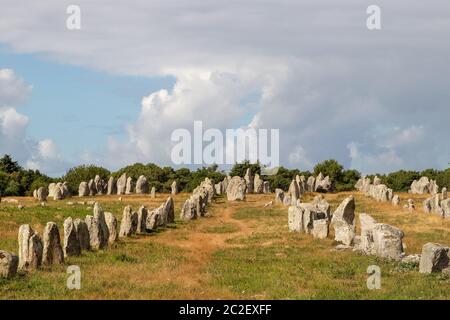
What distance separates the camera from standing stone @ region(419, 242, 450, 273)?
27406 mm

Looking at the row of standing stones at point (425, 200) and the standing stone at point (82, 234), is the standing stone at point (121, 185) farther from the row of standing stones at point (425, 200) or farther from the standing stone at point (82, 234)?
the standing stone at point (82, 234)

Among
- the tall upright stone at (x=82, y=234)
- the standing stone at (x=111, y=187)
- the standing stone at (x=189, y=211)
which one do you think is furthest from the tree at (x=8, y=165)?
the tall upright stone at (x=82, y=234)

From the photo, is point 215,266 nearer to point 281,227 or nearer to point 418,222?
point 281,227

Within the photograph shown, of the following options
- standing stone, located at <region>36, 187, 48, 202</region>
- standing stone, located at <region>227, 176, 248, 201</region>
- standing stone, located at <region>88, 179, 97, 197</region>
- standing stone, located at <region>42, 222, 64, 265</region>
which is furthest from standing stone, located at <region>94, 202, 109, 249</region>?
standing stone, located at <region>88, 179, 97, 197</region>

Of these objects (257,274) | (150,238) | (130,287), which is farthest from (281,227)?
(130,287)

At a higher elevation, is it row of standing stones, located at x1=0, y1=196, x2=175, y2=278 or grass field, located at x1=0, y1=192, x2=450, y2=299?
row of standing stones, located at x1=0, y1=196, x2=175, y2=278

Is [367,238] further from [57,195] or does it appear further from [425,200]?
[57,195]

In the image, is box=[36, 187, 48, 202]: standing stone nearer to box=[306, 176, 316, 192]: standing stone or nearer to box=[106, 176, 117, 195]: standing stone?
box=[106, 176, 117, 195]: standing stone

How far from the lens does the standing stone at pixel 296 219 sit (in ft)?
154

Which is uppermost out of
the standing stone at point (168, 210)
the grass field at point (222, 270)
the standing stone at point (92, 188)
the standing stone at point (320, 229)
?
the standing stone at point (92, 188)

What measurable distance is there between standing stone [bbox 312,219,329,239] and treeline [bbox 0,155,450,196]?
68.7 meters

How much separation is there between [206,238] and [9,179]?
6983 cm

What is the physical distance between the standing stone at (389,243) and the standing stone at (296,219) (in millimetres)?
13768

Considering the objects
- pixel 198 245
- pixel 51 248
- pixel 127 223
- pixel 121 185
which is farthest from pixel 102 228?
pixel 121 185
